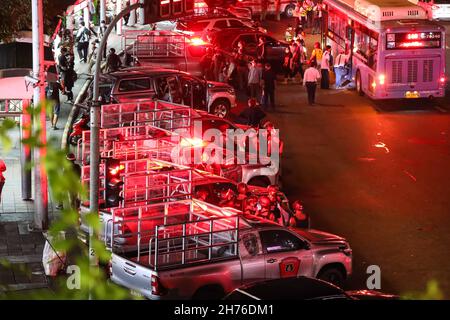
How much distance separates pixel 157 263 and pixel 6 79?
9204 mm

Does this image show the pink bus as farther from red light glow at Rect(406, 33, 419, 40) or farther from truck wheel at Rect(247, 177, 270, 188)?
truck wheel at Rect(247, 177, 270, 188)

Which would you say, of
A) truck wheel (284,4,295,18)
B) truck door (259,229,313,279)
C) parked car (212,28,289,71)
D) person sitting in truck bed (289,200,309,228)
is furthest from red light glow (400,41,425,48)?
truck wheel (284,4,295,18)

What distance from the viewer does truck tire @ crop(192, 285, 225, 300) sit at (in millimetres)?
15066

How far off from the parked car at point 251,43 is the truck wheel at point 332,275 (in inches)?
808

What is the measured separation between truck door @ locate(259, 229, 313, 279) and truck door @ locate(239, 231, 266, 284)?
88mm

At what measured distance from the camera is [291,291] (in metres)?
13.4

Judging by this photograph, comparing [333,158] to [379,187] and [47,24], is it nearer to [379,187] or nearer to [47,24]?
[379,187]

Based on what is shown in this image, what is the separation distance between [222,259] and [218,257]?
0.41 ft

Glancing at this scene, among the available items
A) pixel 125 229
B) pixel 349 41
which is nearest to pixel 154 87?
pixel 349 41

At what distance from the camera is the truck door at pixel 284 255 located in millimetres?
15992

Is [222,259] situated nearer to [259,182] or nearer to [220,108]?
[259,182]

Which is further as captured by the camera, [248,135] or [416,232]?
[248,135]

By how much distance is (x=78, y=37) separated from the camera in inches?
1505

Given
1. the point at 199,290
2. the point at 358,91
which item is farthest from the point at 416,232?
the point at 358,91
